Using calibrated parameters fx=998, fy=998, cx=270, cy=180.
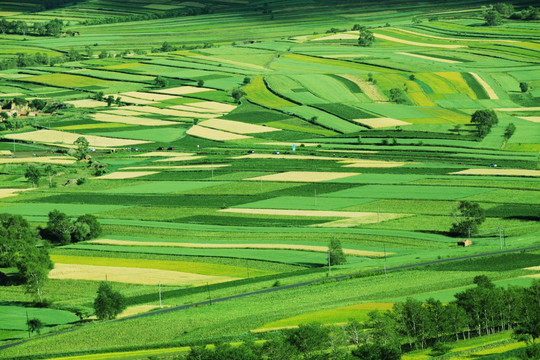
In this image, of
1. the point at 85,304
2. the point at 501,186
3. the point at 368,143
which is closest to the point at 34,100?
the point at 368,143

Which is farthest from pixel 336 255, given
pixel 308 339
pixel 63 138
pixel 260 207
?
pixel 63 138

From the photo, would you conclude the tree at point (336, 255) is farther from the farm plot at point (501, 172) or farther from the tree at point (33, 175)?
the tree at point (33, 175)

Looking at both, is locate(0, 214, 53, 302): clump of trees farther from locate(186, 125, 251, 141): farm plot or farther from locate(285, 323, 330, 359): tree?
locate(186, 125, 251, 141): farm plot

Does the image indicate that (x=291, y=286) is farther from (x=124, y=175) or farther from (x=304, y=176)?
(x=124, y=175)

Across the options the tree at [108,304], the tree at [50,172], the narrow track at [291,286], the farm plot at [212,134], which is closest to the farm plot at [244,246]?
the narrow track at [291,286]

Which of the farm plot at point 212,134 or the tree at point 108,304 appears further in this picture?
the farm plot at point 212,134

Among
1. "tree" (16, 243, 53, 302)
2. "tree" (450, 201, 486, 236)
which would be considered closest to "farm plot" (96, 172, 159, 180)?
"tree" (16, 243, 53, 302)

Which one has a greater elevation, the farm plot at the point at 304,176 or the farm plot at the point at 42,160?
the farm plot at the point at 42,160
